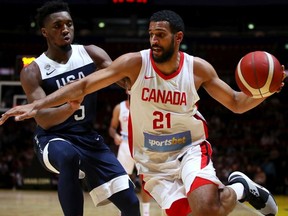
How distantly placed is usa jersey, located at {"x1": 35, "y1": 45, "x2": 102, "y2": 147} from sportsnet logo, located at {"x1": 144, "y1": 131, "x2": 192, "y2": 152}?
0.60 meters

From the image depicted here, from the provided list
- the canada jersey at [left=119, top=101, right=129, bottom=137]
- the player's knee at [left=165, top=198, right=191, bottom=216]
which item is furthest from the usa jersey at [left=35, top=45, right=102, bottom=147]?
the canada jersey at [left=119, top=101, right=129, bottom=137]

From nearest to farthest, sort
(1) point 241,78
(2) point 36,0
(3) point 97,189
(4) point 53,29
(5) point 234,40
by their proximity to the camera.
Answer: (1) point 241,78 → (3) point 97,189 → (4) point 53,29 → (2) point 36,0 → (5) point 234,40

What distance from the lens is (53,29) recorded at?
4.82 meters

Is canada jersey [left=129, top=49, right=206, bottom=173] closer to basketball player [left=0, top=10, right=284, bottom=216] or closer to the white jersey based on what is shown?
basketball player [left=0, top=10, right=284, bottom=216]

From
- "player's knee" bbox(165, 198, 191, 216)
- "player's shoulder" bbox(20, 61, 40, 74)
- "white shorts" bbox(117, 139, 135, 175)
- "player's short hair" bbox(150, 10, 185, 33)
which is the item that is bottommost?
"white shorts" bbox(117, 139, 135, 175)

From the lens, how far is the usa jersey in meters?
4.60

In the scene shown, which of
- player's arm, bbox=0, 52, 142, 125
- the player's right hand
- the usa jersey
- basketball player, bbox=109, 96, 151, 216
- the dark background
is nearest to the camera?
the player's right hand

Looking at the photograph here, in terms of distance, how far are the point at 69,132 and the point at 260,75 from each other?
159cm

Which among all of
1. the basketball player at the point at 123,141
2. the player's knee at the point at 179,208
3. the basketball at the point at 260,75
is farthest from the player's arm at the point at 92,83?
the basketball player at the point at 123,141

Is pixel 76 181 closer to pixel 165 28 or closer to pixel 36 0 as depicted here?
pixel 165 28

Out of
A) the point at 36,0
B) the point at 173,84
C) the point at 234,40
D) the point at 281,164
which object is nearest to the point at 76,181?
the point at 173,84

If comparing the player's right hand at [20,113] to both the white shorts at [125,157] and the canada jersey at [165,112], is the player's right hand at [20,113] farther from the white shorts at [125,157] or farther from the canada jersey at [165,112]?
the white shorts at [125,157]

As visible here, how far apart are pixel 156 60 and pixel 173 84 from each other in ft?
0.73

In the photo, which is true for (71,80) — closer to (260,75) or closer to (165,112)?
(165,112)
